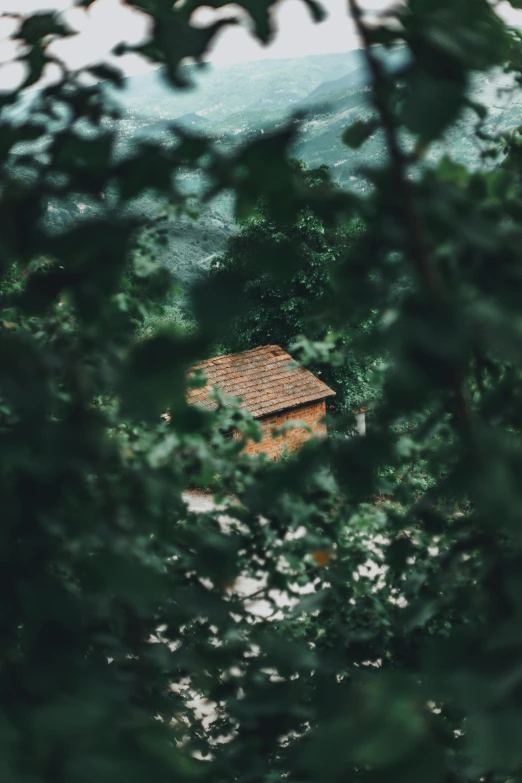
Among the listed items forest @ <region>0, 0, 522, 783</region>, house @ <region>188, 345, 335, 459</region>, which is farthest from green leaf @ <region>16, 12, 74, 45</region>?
house @ <region>188, 345, 335, 459</region>

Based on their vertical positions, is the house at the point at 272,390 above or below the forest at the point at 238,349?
below

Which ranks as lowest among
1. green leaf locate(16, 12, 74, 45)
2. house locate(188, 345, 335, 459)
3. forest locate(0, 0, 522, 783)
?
house locate(188, 345, 335, 459)

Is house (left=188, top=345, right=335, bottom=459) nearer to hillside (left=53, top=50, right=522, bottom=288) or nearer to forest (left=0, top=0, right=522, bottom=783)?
hillside (left=53, top=50, right=522, bottom=288)

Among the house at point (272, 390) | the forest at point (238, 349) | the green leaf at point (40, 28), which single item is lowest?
the house at point (272, 390)

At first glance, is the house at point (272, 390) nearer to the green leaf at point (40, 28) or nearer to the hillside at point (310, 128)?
the hillside at point (310, 128)

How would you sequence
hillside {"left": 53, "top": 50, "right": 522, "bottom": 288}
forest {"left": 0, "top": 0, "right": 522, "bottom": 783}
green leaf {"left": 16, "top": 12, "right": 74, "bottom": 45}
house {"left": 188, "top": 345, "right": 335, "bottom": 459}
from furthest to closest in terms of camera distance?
house {"left": 188, "top": 345, "right": 335, "bottom": 459}, green leaf {"left": 16, "top": 12, "right": 74, "bottom": 45}, hillside {"left": 53, "top": 50, "right": 522, "bottom": 288}, forest {"left": 0, "top": 0, "right": 522, "bottom": 783}

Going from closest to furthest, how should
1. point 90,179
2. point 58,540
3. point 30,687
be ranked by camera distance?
point 30,687 → point 90,179 → point 58,540

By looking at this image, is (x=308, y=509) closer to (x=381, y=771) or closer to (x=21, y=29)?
(x=381, y=771)

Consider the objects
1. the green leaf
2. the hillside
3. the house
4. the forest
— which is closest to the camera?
the forest

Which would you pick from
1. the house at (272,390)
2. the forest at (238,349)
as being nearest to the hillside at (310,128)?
the forest at (238,349)

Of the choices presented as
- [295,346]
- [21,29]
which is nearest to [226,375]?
[295,346]

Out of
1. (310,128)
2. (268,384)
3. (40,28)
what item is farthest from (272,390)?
(310,128)
